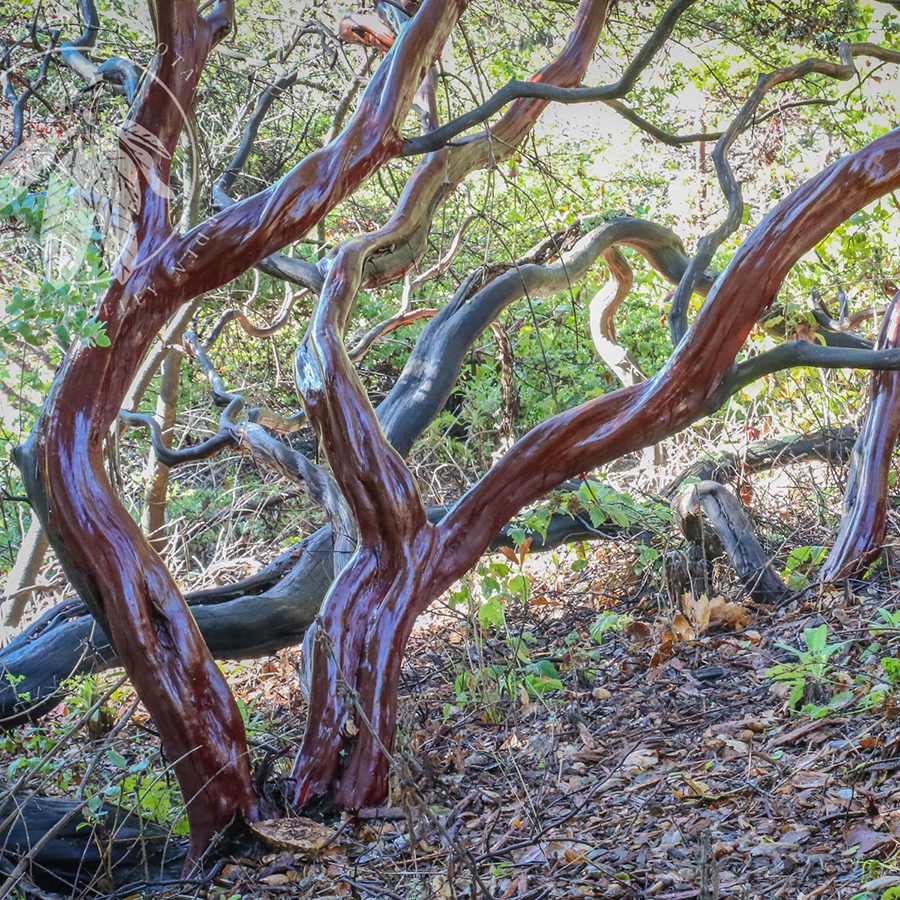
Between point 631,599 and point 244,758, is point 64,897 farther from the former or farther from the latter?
point 631,599

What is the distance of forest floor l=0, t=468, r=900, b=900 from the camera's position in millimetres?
2467

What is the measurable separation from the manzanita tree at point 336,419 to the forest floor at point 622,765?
249mm

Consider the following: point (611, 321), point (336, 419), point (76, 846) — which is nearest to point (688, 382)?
point (336, 419)

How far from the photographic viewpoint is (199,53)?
148 inches

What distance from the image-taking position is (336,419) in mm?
3674

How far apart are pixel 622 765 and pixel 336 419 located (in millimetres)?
1782

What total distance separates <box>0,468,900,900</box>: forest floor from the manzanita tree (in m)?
0.25

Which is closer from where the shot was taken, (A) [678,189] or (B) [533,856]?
(B) [533,856]

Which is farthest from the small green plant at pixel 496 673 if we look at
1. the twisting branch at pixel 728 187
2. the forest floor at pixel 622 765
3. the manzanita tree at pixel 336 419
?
the twisting branch at pixel 728 187

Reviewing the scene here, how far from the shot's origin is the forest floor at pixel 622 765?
97.1 inches

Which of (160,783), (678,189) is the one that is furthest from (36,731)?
(678,189)

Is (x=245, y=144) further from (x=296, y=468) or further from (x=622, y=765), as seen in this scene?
(x=622, y=765)

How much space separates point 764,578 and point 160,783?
3394 mm

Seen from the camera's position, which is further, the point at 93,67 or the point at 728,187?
the point at 728,187
